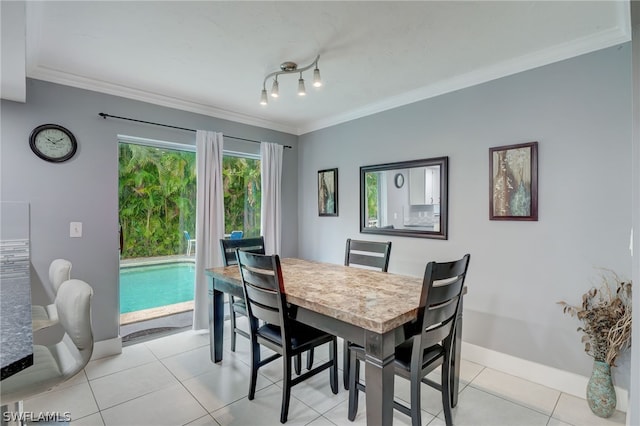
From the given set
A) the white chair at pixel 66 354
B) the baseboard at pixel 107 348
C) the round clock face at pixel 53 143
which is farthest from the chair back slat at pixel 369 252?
the round clock face at pixel 53 143

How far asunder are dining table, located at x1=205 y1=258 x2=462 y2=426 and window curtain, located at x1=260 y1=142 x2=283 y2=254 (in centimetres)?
154

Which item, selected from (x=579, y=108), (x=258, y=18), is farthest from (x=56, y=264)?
(x=579, y=108)

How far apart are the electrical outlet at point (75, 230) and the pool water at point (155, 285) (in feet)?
1.81

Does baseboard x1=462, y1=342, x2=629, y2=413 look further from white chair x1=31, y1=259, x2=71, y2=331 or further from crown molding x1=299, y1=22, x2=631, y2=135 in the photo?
white chair x1=31, y1=259, x2=71, y2=331

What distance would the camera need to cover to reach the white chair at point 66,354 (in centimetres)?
120

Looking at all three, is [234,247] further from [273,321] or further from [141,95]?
[141,95]

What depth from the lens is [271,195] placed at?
3.97m

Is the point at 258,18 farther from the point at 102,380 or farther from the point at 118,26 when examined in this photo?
the point at 102,380

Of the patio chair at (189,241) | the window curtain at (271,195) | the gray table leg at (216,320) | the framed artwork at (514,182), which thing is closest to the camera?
the framed artwork at (514,182)

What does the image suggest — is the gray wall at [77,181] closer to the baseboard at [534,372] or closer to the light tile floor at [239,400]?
the light tile floor at [239,400]

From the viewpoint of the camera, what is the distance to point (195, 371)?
98.5 inches

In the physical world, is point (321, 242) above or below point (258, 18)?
below

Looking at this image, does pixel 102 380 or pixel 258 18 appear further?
pixel 102 380

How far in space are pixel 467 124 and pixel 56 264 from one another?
3.28 metres
